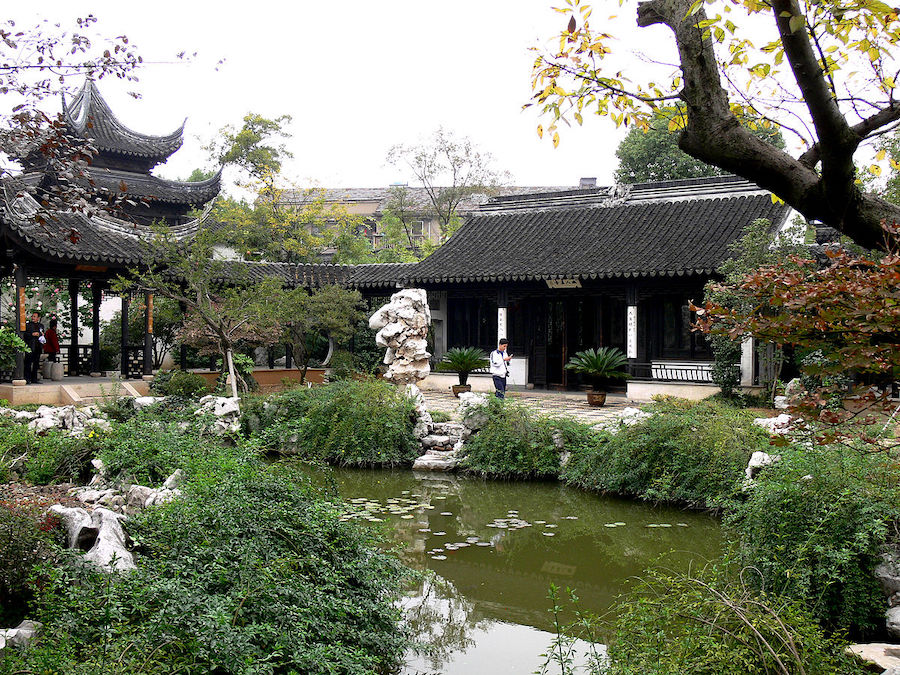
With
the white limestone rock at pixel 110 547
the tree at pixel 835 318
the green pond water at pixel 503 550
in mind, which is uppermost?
the tree at pixel 835 318

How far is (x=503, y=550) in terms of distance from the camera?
20.1 ft

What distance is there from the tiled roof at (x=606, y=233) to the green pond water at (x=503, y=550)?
7166mm

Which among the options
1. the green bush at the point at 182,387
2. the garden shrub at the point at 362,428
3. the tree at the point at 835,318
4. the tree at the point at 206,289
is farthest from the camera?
the green bush at the point at 182,387

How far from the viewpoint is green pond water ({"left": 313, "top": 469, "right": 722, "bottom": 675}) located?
4.48 meters

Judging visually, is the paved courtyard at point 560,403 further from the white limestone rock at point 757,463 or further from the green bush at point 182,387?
the white limestone rock at point 757,463

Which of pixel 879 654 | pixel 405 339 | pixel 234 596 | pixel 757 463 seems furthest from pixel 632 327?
pixel 234 596

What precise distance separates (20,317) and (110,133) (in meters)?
9.37

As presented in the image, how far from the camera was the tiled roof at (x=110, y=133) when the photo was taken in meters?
20.1

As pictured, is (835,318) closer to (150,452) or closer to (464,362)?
(150,452)

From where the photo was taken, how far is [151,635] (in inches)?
114

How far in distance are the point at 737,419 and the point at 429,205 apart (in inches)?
1001

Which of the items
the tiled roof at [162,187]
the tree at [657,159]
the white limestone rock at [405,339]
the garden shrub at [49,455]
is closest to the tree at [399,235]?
the tiled roof at [162,187]

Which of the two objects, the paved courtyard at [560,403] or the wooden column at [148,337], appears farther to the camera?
the wooden column at [148,337]

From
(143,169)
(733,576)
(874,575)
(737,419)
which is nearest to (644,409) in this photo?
(737,419)
